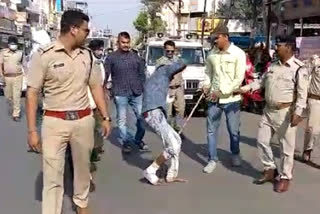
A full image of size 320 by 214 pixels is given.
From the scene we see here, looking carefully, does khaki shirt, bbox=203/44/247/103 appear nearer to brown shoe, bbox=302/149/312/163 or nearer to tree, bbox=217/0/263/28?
brown shoe, bbox=302/149/312/163

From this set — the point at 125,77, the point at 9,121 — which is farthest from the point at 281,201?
the point at 9,121

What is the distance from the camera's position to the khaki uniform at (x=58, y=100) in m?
5.12

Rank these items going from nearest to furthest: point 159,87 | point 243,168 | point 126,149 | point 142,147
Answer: point 159,87
point 243,168
point 126,149
point 142,147

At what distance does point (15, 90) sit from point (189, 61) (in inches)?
207

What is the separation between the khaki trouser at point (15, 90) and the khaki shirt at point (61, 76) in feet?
30.6

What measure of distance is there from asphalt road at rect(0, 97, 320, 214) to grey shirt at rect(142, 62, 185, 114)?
3.29 feet

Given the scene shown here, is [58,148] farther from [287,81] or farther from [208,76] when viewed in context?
[208,76]

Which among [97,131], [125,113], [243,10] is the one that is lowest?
[125,113]

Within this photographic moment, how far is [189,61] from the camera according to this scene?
1734 cm

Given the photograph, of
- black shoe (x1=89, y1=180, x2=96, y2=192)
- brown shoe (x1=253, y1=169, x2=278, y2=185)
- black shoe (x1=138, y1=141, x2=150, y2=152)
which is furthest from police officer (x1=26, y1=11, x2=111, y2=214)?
black shoe (x1=138, y1=141, x2=150, y2=152)

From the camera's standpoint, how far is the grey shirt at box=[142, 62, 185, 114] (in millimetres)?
7398

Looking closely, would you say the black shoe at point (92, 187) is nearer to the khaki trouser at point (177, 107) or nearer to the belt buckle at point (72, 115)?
the belt buckle at point (72, 115)

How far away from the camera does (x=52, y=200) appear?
529cm

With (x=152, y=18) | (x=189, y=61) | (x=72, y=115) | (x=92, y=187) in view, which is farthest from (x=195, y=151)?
(x=152, y=18)
